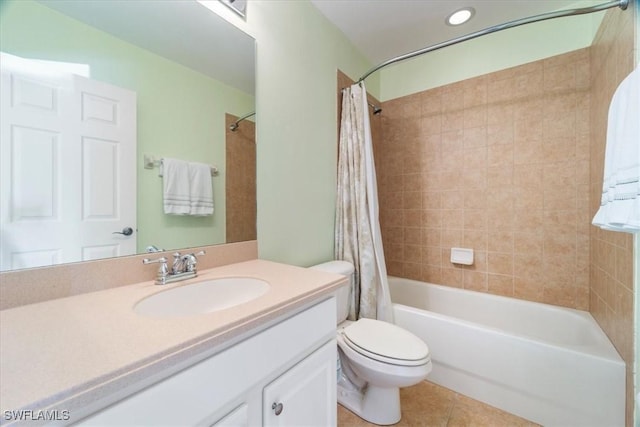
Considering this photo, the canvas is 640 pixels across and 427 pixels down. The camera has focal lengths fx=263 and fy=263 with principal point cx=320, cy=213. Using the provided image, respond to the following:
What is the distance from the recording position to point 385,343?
132 centimetres

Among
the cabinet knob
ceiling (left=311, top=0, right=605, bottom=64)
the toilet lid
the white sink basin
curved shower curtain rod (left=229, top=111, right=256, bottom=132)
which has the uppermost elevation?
ceiling (left=311, top=0, right=605, bottom=64)

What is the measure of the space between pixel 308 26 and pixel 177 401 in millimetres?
1909

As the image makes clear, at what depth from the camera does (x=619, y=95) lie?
0.88 meters

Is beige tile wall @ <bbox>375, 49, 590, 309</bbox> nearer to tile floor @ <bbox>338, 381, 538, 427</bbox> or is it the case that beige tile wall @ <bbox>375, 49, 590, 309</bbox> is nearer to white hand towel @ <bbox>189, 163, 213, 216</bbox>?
tile floor @ <bbox>338, 381, 538, 427</bbox>

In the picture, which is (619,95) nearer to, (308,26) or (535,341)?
(535,341)

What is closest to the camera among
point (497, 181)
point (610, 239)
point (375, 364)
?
point (375, 364)

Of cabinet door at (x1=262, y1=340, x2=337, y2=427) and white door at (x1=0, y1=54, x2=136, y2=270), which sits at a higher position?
white door at (x1=0, y1=54, x2=136, y2=270)

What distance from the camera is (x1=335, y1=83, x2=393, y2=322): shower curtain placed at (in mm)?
1750

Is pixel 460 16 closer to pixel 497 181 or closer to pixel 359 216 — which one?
pixel 497 181

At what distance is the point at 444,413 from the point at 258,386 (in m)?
1.29

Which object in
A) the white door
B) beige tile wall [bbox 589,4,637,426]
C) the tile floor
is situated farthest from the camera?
the tile floor

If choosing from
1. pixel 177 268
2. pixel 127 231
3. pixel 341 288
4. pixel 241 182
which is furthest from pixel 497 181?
pixel 127 231

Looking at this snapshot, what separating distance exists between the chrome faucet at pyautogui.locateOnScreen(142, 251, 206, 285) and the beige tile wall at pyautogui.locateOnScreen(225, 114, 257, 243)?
23cm

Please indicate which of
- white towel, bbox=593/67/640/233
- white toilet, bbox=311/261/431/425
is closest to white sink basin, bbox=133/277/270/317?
white toilet, bbox=311/261/431/425
